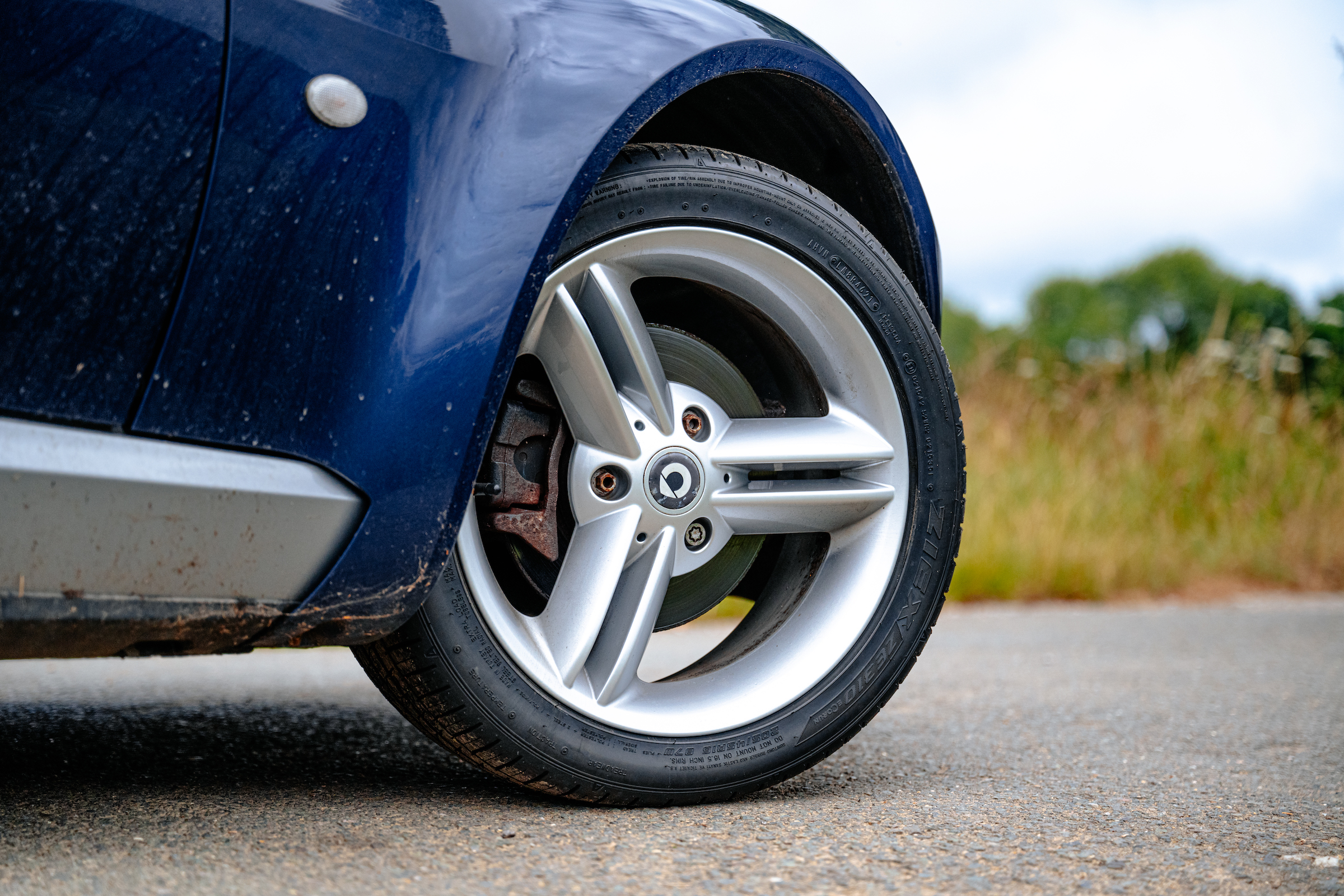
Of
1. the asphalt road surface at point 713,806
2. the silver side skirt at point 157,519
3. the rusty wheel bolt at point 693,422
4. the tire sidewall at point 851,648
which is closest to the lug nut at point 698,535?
the rusty wheel bolt at point 693,422

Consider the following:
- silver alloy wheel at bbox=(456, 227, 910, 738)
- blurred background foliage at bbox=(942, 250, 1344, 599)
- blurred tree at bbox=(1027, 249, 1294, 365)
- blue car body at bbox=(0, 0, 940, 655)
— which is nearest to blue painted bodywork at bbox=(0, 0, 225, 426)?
blue car body at bbox=(0, 0, 940, 655)

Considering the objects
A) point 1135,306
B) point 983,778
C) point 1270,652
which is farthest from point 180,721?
point 1135,306

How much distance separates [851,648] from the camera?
5.08 ft

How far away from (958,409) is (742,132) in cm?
61

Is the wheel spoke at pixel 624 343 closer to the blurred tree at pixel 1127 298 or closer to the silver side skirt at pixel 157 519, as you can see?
the silver side skirt at pixel 157 519

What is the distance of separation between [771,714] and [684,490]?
0.34 m

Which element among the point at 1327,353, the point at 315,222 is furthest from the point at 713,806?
the point at 1327,353

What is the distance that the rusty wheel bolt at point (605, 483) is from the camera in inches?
58.7

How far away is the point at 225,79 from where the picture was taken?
117cm

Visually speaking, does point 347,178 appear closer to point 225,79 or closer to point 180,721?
point 225,79

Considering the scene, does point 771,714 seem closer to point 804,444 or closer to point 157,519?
point 804,444

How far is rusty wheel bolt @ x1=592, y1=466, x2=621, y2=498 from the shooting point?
1.49m

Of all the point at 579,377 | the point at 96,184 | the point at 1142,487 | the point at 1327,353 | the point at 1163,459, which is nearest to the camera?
the point at 96,184

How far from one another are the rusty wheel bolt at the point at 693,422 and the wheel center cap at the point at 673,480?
0.21 ft
